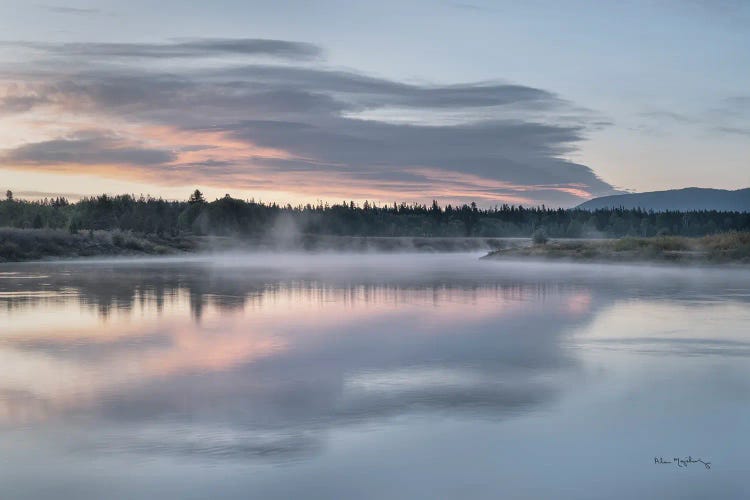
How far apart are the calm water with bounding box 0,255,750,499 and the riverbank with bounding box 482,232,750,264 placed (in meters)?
42.0

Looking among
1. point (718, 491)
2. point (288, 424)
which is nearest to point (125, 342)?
point (288, 424)

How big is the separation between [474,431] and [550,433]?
3.57 ft

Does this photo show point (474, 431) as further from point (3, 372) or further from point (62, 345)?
point (62, 345)

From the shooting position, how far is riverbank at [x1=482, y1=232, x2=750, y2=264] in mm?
67750

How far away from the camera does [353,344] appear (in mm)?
21391

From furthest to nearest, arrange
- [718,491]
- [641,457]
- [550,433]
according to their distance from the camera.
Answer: [550,433] → [641,457] → [718,491]

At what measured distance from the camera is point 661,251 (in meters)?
74.6

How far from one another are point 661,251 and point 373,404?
6623 centimetres

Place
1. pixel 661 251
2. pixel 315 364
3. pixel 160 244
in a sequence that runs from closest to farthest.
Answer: pixel 315 364
pixel 661 251
pixel 160 244

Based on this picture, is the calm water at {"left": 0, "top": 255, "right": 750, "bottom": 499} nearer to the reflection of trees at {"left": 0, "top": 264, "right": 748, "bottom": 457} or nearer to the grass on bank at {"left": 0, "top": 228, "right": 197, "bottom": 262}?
the reflection of trees at {"left": 0, "top": 264, "right": 748, "bottom": 457}
